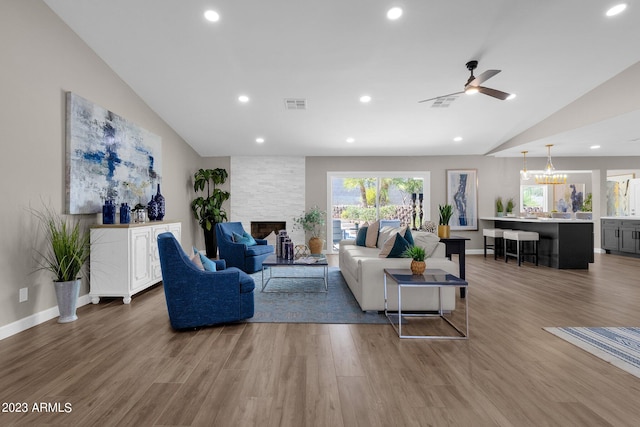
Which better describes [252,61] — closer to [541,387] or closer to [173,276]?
[173,276]

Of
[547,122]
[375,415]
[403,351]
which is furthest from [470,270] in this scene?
[375,415]

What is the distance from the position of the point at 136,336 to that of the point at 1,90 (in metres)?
2.51

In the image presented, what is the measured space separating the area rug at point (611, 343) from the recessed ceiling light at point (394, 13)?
3449mm

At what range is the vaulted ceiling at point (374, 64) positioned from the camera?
11.4ft

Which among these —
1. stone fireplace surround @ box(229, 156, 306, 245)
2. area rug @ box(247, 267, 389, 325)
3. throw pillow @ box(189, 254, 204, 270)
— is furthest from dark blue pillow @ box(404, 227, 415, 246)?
stone fireplace surround @ box(229, 156, 306, 245)

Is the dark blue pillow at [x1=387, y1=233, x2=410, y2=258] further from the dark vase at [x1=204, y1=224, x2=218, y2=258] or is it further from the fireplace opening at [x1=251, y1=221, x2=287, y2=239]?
the dark vase at [x1=204, y1=224, x2=218, y2=258]

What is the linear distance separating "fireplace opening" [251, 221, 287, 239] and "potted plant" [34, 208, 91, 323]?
481 centimetres

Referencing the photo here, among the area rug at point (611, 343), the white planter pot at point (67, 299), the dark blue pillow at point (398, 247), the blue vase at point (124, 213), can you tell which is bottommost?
the area rug at point (611, 343)

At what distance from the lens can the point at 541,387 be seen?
2004mm

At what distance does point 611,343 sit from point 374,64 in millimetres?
3869

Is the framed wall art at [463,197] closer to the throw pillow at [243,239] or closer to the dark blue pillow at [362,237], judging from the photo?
the dark blue pillow at [362,237]

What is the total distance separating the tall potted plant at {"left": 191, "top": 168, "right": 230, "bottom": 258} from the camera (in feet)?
24.3

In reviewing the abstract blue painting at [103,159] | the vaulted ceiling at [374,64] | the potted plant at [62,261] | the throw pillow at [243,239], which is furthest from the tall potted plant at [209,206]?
the potted plant at [62,261]

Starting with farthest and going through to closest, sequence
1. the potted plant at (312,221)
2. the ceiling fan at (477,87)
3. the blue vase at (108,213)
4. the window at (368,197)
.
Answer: the window at (368,197) → the potted plant at (312,221) → the blue vase at (108,213) → the ceiling fan at (477,87)
